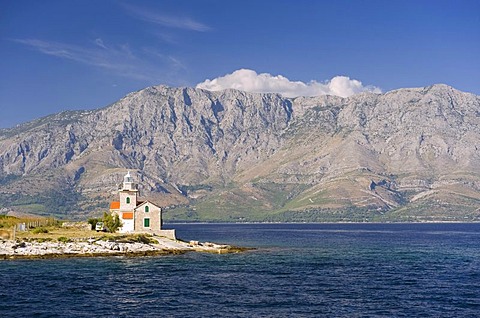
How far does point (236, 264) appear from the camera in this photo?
287 ft

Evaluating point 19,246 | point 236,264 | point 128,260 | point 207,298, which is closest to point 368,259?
point 236,264

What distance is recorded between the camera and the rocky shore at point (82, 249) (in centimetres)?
9112

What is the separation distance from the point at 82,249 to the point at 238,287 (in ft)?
132

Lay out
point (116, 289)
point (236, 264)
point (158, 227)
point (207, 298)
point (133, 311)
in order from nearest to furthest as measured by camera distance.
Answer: point (133, 311) < point (207, 298) < point (116, 289) < point (236, 264) < point (158, 227)

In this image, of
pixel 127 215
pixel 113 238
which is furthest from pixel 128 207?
pixel 113 238

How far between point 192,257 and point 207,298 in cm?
4023

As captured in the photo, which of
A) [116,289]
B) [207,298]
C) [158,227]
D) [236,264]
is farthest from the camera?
[158,227]

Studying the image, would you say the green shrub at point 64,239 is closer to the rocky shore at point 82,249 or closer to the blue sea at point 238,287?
the rocky shore at point 82,249

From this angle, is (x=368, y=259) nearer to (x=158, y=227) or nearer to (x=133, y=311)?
(x=158, y=227)

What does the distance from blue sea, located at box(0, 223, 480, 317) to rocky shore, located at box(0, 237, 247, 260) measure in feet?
15.3

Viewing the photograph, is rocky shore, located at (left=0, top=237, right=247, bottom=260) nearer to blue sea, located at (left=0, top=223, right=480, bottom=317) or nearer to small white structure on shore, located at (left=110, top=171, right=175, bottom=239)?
blue sea, located at (left=0, top=223, right=480, bottom=317)

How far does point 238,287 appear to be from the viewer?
210ft

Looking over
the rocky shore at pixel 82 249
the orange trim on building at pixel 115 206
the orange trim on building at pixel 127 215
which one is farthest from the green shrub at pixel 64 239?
the orange trim on building at pixel 115 206

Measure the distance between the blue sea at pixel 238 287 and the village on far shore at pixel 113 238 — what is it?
556 centimetres
